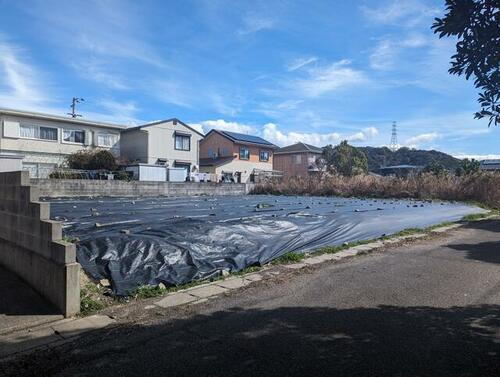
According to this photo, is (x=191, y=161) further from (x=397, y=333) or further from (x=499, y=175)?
(x=397, y=333)

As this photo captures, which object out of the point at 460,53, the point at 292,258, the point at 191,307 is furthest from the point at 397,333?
the point at 292,258

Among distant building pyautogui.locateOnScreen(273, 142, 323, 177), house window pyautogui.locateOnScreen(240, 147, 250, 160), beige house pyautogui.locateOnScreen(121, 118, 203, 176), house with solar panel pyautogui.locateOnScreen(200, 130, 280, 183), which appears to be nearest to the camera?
beige house pyautogui.locateOnScreen(121, 118, 203, 176)

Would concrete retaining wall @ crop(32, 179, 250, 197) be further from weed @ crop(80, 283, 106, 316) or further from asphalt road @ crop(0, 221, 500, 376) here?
asphalt road @ crop(0, 221, 500, 376)

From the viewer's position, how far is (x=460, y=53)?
10.5 feet

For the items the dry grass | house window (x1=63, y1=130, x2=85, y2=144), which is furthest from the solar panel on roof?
house window (x1=63, y1=130, x2=85, y2=144)

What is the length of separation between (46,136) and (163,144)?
844 centimetres

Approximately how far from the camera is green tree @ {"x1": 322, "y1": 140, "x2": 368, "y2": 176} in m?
48.4

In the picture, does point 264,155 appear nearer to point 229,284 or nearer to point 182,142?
point 182,142

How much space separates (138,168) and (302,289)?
20.8 m

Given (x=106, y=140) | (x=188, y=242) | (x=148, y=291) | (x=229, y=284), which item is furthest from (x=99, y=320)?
(x=106, y=140)

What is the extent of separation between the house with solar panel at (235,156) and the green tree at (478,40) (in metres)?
34.0

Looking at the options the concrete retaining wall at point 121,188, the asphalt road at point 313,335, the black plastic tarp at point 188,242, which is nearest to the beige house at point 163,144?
the concrete retaining wall at point 121,188

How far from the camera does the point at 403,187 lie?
25109 millimetres

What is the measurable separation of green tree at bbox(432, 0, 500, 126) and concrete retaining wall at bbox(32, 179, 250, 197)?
53.8ft
